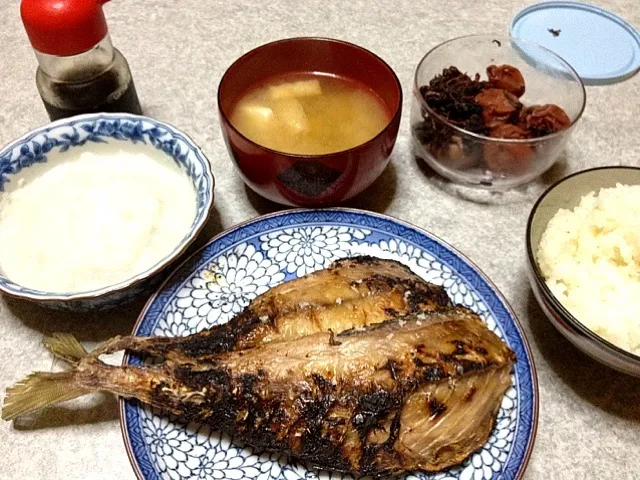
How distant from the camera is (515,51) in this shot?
5.96 ft

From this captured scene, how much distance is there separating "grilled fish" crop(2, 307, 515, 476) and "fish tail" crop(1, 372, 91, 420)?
0.19 feet

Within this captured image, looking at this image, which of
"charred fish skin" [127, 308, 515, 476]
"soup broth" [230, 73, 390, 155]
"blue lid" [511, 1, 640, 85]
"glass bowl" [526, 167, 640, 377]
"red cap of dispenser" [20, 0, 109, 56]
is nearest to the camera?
"charred fish skin" [127, 308, 515, 476]

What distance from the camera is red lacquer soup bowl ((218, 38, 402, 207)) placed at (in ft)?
4.50

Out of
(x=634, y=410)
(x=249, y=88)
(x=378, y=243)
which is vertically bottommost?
(x=634, y=410)

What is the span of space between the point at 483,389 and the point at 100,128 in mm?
1111

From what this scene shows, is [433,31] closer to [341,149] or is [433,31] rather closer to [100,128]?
[341,149]

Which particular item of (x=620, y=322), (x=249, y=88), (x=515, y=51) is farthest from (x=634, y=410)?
(x=249, y=88)

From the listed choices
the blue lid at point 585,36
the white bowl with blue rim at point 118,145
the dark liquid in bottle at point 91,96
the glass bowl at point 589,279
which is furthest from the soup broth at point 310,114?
the blue lid at point 585,36

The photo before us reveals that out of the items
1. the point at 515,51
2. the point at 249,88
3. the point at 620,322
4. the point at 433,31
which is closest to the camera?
the point at 620,322

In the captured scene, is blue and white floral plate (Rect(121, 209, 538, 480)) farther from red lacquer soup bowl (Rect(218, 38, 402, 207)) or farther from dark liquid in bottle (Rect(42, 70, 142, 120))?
dark liquid in bottle (Rect(42, 70, 142, 120))

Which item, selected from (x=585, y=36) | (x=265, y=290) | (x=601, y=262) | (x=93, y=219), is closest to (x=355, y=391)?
(x=265, y=290)

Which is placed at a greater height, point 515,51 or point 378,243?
point 515,51

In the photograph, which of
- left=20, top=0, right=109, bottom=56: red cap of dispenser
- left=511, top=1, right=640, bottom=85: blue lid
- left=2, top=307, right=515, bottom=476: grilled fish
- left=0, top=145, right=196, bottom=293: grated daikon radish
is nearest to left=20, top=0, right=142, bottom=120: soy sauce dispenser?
left=20, top=0, right=109, bottom=56: red cap of dispenser

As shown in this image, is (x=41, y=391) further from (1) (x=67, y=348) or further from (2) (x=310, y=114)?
(2) (x=310, y=114)
